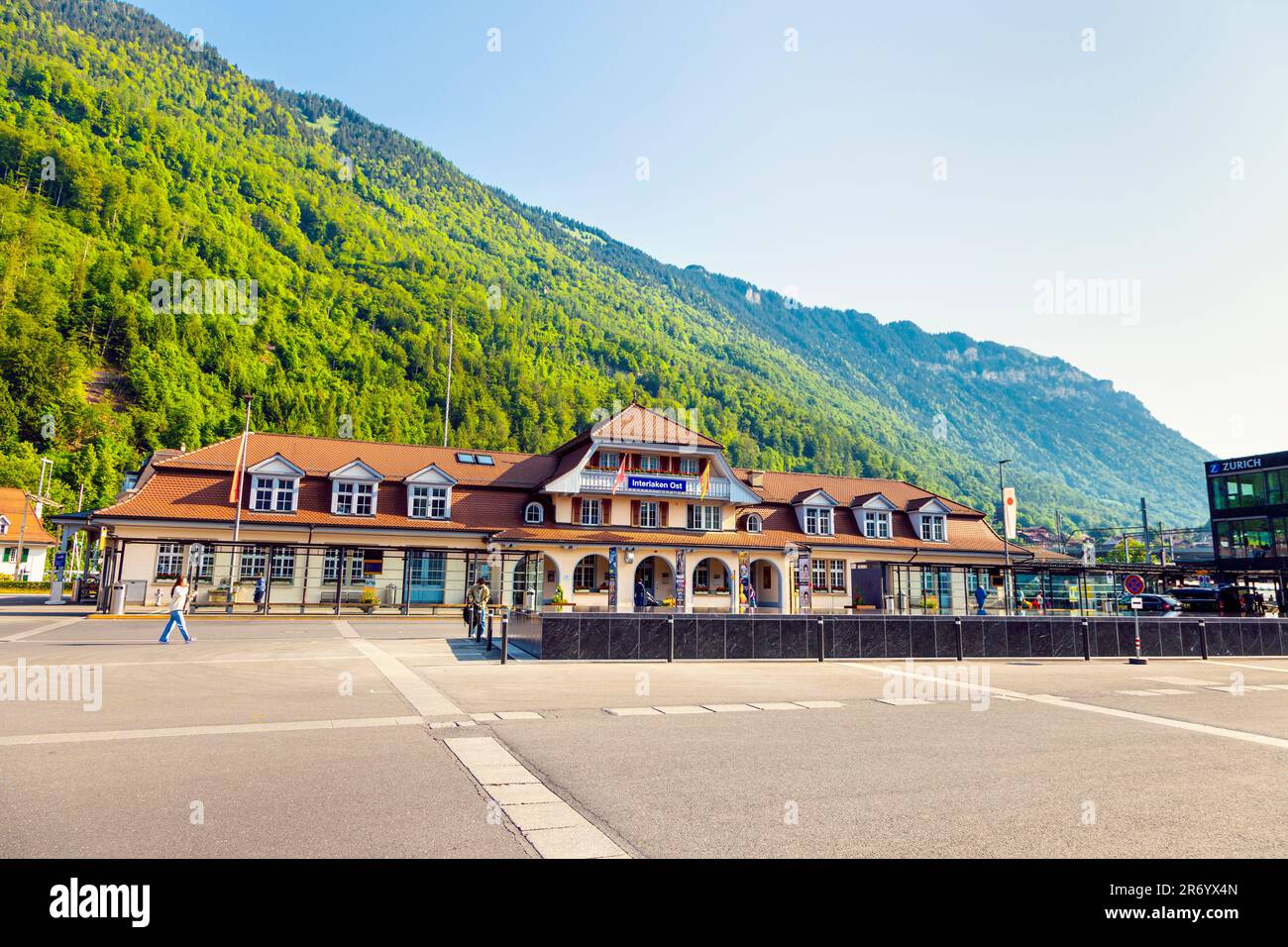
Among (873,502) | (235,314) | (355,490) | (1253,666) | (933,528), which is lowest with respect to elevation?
(1253,666)

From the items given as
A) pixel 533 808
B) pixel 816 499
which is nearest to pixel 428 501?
pixel 816 499

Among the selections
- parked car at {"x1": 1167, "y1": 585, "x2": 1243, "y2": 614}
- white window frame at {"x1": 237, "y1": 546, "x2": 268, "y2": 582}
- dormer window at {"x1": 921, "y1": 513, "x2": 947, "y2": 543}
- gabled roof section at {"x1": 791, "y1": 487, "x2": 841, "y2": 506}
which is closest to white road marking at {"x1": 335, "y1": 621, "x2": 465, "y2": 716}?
white window frame at {"x1": 237, "y1": 546, "x2": 268, "y2": 582}

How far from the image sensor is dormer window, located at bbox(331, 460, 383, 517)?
125 feet

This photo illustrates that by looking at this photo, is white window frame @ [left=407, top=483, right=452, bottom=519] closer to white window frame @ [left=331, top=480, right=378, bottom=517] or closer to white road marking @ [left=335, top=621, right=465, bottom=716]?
white window frame @ [left=331, top=480, right=378, bottom=517]

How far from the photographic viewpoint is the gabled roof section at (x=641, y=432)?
139ft

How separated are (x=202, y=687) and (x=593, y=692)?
661 centimetres

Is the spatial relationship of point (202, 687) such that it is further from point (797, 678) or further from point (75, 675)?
point (797, 678)

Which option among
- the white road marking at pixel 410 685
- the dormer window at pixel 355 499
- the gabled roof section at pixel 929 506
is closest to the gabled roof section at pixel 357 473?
the dormer window at pixel 355 499

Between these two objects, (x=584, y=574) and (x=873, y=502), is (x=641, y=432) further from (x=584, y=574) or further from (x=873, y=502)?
(x=873, y=502)

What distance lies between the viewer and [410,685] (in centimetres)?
1345

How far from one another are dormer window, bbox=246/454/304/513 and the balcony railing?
14540 mm

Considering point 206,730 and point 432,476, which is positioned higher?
point 432,476

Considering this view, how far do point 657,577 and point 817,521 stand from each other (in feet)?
34.7
